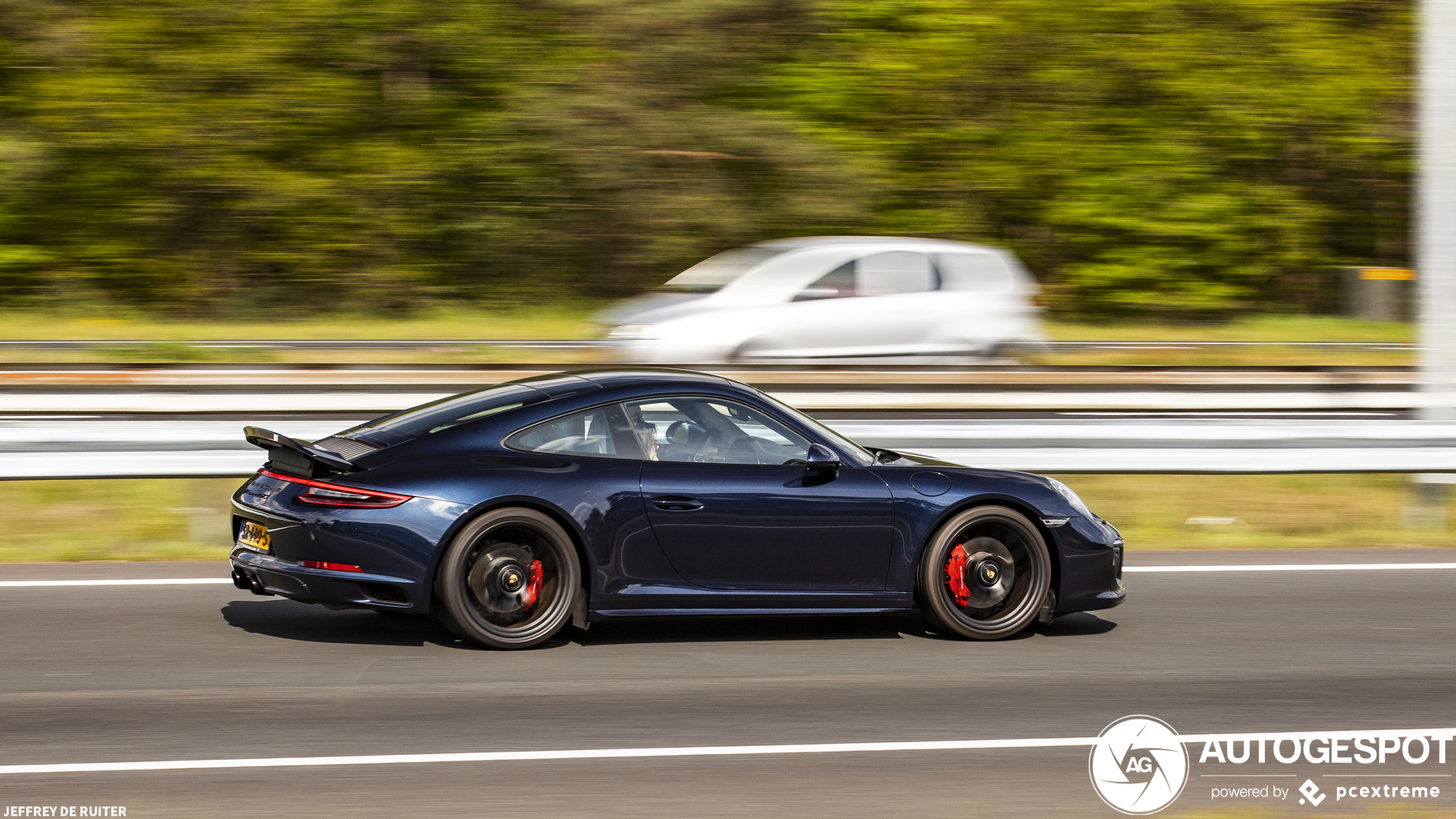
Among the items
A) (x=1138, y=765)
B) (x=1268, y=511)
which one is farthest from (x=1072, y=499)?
(x=1268, y=511)

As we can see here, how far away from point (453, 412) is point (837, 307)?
8934mm

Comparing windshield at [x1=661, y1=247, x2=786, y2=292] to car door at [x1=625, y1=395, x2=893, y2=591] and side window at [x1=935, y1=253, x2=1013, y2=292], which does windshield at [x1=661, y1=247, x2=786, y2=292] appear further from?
car door at [x1=625, y1=395, x2=893, y2=591]

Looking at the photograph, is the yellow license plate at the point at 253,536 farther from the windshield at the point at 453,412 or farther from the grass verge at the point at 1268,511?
the grass verge at the point at 1268,511

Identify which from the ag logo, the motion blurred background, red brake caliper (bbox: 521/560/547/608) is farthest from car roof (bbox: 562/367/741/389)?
the motion blurred background

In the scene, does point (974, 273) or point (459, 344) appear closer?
point (974, 273)

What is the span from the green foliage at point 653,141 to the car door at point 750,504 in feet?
60.9

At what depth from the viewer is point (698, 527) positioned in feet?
21.1

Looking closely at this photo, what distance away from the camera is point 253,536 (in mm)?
6328

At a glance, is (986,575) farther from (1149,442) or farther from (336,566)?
(1149,442)

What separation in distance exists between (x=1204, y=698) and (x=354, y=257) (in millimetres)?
22498

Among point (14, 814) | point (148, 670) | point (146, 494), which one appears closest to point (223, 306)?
point (146, 494)

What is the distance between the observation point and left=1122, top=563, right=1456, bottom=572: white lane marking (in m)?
8.61

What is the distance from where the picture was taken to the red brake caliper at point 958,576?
6773mm

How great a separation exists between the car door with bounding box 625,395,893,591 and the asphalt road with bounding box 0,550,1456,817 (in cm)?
38
